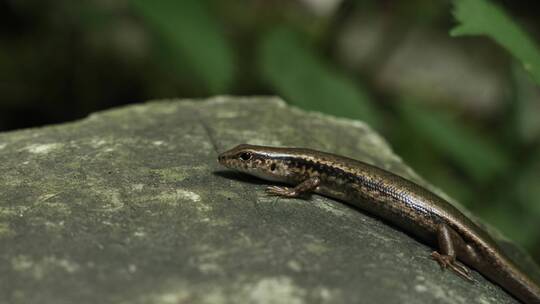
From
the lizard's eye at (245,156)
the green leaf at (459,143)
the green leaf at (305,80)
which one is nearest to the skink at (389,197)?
the lizard's eye at (245,156)

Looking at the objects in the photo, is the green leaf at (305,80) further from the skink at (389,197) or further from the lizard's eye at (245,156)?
the lizard's eye at (245,156)

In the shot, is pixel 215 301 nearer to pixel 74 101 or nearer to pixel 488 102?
pixel 74 101

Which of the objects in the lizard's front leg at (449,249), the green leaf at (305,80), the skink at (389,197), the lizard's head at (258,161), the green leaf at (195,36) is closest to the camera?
the lizard's front leg at (449,249)

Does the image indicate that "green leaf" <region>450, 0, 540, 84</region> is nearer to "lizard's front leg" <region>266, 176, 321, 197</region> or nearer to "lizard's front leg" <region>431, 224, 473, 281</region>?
"lizard's front leg" <region>431, 224, 473, 281</region>

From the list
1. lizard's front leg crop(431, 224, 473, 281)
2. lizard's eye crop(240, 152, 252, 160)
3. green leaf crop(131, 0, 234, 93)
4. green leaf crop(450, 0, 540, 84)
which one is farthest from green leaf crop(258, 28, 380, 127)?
lizard's front leg crop(431, 224, 473, 281)

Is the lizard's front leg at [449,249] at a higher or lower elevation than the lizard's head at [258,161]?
higher

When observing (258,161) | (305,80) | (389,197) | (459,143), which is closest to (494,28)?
(389,197)

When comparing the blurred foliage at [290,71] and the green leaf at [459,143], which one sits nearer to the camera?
the blurred foliage at [290,71]

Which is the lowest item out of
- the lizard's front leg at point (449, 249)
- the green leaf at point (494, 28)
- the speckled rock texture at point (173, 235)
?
the speckled rock texture at point (173, 235)
